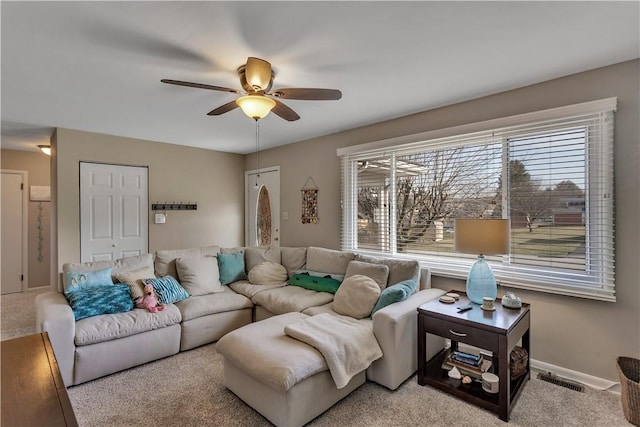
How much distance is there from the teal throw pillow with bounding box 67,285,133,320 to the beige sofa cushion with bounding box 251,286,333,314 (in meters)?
1.21

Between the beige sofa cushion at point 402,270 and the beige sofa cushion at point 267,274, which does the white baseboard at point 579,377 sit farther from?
the beige sofa cushion at point 267,274

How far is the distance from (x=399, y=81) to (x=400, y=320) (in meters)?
1.90

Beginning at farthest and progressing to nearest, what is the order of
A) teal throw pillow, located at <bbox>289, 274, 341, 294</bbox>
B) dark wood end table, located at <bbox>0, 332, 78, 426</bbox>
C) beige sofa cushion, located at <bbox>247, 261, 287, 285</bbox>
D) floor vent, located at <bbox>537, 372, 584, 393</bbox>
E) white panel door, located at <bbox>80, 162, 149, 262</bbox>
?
1. white panel door, located at <bbox>80, 162, 149, 262</bbox>
2. beige sofa cushion, located at <bbox>247, 261, 287, 285</bbox>
3. teal throw pillow, located at <bbox>289, 274, 341, 294</bbox>
4. floor vent, located at <bbox>537, 372, 584, 393</bbox>
5. dark wood end table, located at <bbox>0, 332, 78, 426</bbox>

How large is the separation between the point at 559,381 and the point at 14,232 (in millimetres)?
7339

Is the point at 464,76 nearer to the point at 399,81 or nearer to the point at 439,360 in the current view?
the point at 399,81

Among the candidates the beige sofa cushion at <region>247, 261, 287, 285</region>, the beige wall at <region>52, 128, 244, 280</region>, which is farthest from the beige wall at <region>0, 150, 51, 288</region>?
the beige sofa cushion at <region>247, 261, 287, 285</region>

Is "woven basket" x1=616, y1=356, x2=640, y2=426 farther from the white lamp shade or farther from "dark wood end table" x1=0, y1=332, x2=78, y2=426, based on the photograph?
"dark wood end table" x1=0, y1=332, x2=78, y2=426

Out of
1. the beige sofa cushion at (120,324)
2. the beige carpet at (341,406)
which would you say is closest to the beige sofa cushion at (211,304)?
the beige sofa cushion at (120,324)

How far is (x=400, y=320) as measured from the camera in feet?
7.41

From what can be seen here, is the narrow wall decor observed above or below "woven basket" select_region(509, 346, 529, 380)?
above

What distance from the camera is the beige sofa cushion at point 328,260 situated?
3428 millimetres

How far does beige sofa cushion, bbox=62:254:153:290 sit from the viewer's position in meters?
2.86

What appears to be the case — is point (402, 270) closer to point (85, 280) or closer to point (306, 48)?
point (306, 48)

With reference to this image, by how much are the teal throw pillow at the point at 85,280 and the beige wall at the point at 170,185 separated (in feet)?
5.13
